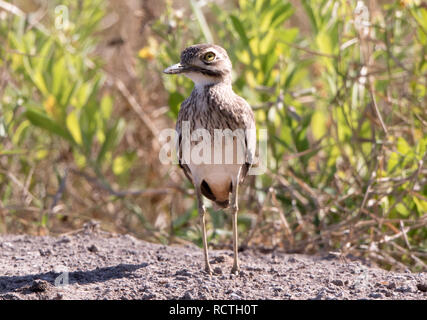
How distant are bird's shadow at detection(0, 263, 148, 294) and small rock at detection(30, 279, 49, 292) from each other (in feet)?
0.18

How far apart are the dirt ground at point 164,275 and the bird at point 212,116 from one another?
30 centimetres

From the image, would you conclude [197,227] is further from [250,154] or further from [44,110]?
[44,110]

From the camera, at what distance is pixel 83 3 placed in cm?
688

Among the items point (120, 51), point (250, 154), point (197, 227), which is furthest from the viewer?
point (120, 51)

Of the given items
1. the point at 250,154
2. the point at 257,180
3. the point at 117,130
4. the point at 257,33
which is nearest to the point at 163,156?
the point at 117,130

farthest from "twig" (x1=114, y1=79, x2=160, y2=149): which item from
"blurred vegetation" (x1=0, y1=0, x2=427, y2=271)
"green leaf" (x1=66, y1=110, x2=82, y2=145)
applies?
"green leaf" (x1=66, y1=110, x2=82, y2=145)

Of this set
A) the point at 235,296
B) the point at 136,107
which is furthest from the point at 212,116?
the point at 136,107

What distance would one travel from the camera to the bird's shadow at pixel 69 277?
367cm

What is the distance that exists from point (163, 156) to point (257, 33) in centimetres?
167

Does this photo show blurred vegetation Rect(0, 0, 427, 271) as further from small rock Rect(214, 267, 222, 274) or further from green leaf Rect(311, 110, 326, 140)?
small rock Rect(214, 267, 222, 274)

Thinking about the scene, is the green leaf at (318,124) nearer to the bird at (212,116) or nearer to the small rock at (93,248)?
the bird at (212,116)

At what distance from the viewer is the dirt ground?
3566mm

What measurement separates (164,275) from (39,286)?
81 centimetres

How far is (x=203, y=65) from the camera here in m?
4.12
